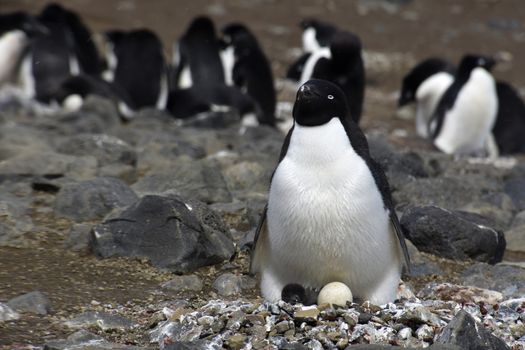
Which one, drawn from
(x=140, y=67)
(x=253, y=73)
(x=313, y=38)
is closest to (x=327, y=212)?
(x=253, y=73)

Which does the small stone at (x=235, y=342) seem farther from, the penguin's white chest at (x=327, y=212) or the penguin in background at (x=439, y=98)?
the penguin in background at (x=439, y=98)

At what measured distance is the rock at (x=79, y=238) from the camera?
519 centimetres

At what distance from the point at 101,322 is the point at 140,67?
828 centimetres

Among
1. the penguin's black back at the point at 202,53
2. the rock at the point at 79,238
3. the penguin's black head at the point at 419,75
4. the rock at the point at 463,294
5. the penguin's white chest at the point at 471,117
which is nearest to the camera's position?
the rock at the point at 463,294

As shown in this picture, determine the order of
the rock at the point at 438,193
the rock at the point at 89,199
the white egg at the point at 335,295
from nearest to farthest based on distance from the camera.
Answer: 1. the white egg at the point at 335,295
2. the rock at the point at 89,199
3. the rock at the point at 438,193

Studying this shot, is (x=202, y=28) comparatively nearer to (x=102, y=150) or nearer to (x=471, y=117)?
(x=471, y=117)

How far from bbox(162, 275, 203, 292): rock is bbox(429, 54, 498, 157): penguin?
6670 mm

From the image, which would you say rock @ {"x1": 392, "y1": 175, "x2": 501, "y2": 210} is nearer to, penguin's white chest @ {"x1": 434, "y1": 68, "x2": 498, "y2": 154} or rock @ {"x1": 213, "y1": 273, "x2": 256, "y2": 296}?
rock @ {"x1": 213, "y1": 273, "x2": 256, "y2": 296}

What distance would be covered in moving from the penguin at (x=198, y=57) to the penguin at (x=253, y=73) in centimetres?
25

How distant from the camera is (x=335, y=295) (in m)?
4.34

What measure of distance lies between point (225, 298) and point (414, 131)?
26.1 ft

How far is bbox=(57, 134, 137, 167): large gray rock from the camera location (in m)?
7.35

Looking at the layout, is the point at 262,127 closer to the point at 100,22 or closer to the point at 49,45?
the point at 49,45

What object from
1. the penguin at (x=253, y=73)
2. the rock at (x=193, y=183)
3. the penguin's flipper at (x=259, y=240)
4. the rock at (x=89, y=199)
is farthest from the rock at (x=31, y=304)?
the penguin at (x=253, y=73)
